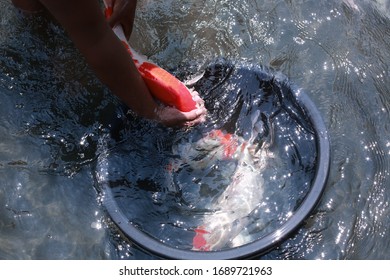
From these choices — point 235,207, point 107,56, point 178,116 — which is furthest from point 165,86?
point 235,207

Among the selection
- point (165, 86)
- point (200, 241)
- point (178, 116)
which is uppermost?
point (165, 86)

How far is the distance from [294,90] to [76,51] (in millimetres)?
1200

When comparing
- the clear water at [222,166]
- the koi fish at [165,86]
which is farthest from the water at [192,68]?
the koi fish at [165,86]

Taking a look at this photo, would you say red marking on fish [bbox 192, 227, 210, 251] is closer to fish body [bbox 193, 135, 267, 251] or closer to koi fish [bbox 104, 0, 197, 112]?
fish body [bbox 193, 135, 267, 251]

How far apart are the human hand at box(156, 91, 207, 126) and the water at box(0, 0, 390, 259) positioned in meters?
0.31

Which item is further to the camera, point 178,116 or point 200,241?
point 178,116

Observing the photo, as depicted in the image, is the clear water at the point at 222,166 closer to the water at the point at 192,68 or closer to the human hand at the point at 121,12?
the water at the point at 192,68

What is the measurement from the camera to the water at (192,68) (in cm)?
222

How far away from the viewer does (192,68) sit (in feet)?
8.92

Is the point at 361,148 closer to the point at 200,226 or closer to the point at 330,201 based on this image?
the point at 330,201

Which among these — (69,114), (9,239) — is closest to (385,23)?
(69,114)

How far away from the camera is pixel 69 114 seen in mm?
2617

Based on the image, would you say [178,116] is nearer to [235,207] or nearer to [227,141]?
[227,141]

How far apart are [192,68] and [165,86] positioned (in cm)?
37
